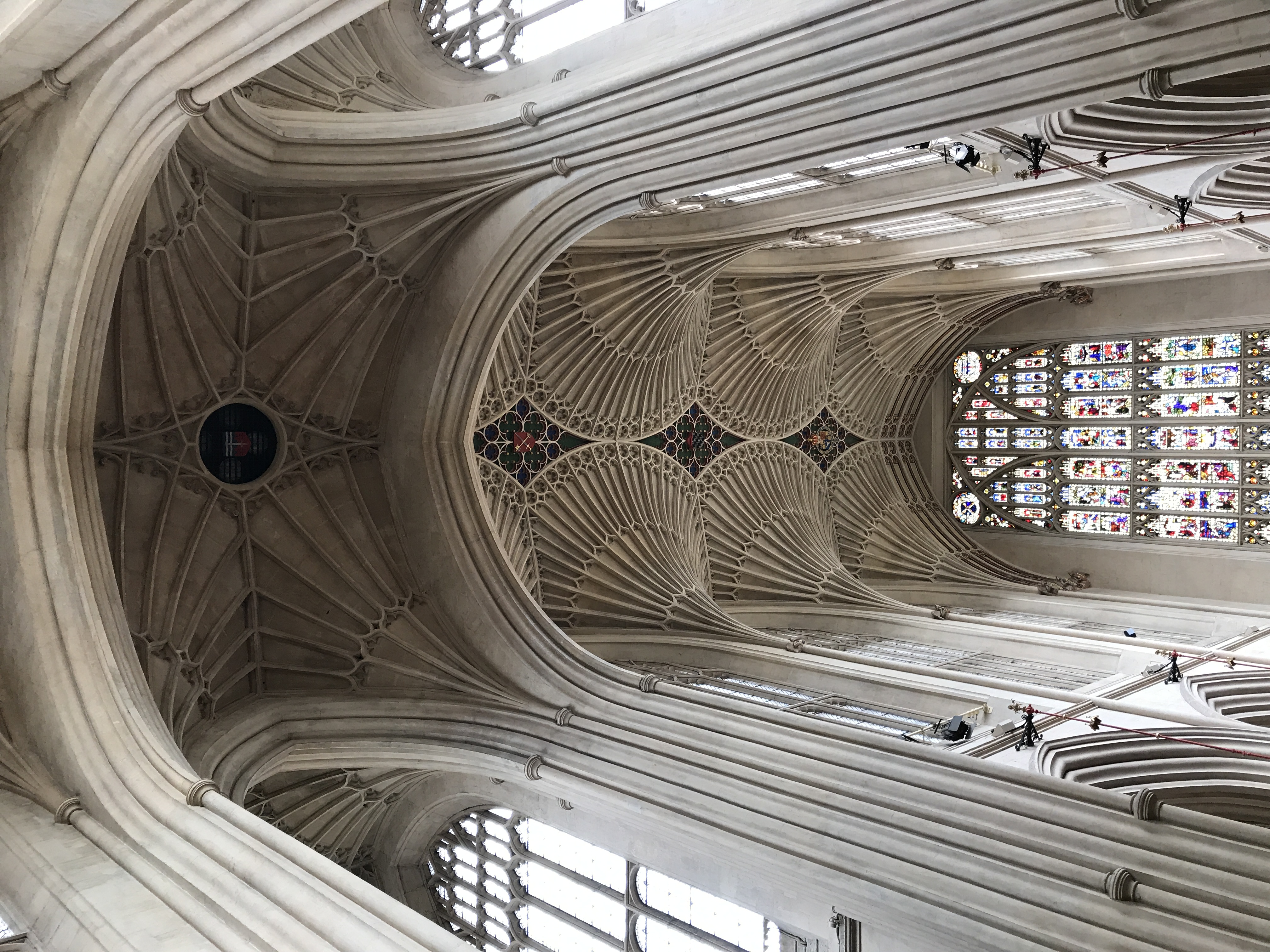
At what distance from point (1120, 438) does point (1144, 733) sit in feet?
29.7

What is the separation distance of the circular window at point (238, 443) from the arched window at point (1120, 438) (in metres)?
13.4

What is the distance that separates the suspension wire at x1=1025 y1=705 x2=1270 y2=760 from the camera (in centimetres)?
888

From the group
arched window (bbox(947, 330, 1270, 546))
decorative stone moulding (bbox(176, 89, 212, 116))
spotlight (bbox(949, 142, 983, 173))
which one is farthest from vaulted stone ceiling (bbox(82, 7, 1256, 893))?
decorative stone moulding (bbox(176, 89, 212, 116))

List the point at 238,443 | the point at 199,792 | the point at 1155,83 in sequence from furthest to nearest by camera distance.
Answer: the point at 238,443
the point at 199,792
the point at 1155,83

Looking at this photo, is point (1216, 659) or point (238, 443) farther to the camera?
point (1216, 659)

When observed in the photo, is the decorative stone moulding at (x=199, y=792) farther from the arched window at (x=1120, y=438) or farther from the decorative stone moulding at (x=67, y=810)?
the arched window at (x=1120, y=438)

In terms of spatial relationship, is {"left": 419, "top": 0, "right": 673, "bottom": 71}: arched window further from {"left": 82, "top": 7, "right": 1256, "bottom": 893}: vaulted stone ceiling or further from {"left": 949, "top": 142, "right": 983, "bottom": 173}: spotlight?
{"left": 949, "top": 142, "right": 983, "bottom": 173}: spotlight

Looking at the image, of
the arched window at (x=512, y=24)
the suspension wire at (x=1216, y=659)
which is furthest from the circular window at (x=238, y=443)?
the suspension wire at (x=1216, y=659)

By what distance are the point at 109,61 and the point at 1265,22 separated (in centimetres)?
710

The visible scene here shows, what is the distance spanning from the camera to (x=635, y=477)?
1513 cm

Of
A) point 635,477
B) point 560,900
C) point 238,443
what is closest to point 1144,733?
point 560,900

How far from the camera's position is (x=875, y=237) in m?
14.4

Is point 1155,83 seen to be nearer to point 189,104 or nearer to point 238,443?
point 189,104

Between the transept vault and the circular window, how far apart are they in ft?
0.12
